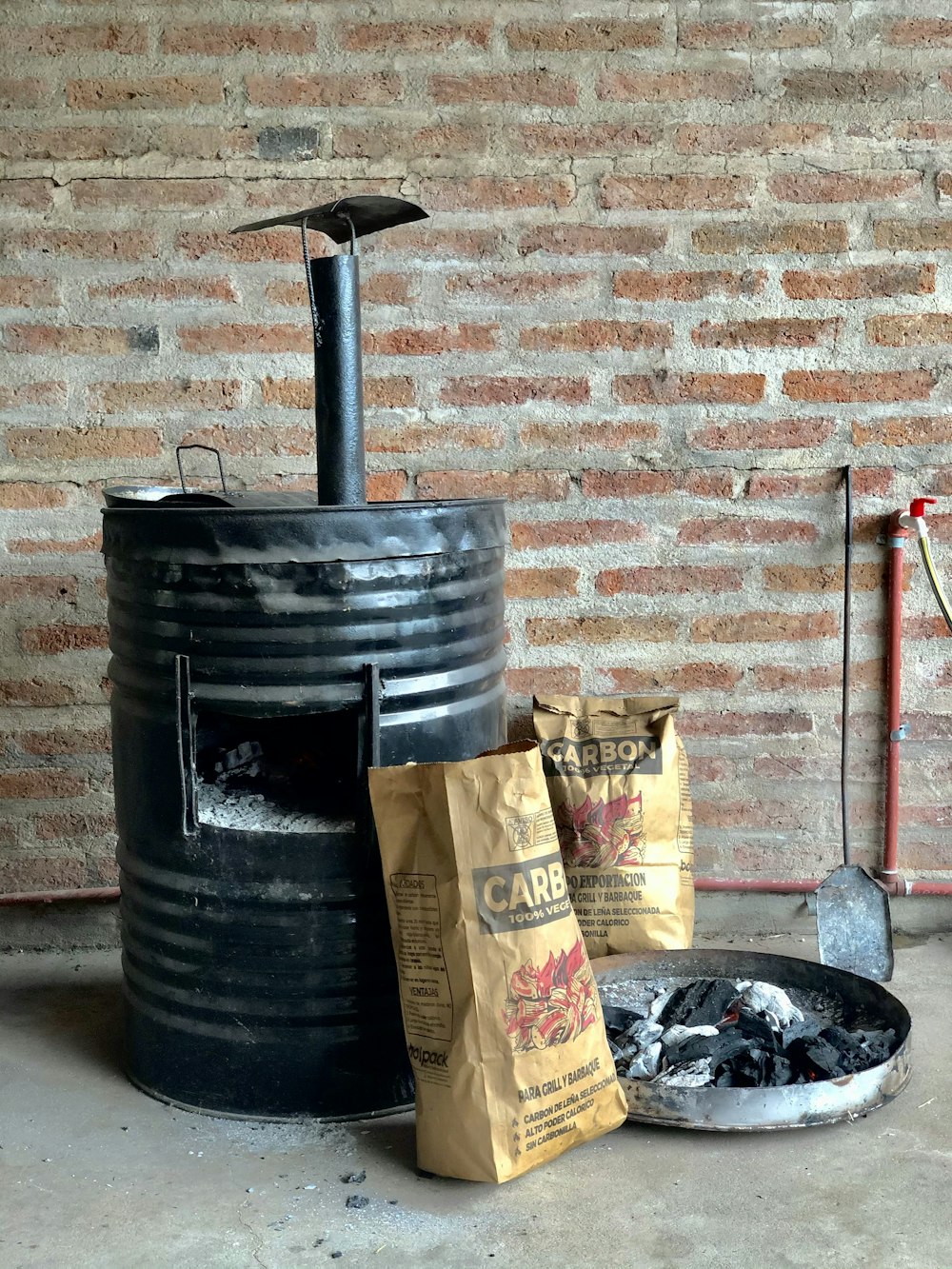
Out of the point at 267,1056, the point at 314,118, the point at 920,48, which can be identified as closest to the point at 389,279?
the point at 314,118

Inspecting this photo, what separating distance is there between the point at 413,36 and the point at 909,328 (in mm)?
1249

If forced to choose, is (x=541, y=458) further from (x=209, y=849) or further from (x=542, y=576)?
(x=209, y=849)

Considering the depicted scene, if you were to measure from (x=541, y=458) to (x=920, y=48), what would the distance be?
119 centimetres

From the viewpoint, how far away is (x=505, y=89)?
2.64 metres

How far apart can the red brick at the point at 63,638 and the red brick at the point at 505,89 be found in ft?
4.52

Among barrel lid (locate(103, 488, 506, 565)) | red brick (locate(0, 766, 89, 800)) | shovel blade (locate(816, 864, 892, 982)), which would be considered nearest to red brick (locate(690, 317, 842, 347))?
barrel lid (locate(103, 488, 506, 565))

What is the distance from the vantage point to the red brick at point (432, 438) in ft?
8.95

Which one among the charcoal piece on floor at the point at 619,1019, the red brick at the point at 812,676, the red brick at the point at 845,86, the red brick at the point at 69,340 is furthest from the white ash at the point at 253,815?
the red brick at the point at 845,86

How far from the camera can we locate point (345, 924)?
6.69ft

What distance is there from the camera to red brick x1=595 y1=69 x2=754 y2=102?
2.64 meters

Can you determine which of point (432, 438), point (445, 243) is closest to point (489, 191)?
point (445, 243)

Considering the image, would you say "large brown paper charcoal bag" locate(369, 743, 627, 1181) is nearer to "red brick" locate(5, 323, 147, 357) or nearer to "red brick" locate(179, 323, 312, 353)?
"red brick" locate(179, 323, 312, 353)

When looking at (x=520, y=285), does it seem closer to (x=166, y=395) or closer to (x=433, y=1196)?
(x=166, y=395)

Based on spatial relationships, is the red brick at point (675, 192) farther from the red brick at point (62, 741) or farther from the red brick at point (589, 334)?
the red brick at point (62, 741)
